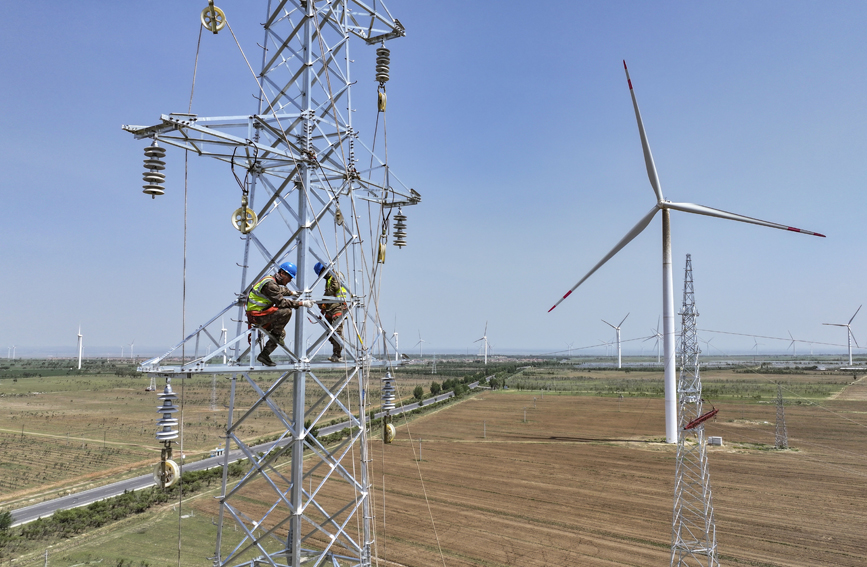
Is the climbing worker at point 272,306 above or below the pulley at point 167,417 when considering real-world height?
above

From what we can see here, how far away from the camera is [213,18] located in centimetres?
772

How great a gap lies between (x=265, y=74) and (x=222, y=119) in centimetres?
242

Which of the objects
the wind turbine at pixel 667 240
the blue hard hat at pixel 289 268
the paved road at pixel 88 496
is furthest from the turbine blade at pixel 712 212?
the blue hard hat at pixel 289 268

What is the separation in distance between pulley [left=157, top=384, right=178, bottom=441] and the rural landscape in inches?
337

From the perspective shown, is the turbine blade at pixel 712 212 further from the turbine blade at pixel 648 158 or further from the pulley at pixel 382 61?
the pulley at pixel 382 61

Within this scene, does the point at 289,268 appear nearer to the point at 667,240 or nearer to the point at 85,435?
the point at 667,240

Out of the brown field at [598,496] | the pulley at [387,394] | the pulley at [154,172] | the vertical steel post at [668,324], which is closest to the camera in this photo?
the pulley at [154,172]

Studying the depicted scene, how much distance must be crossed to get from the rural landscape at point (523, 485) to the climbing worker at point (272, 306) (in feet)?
24.9

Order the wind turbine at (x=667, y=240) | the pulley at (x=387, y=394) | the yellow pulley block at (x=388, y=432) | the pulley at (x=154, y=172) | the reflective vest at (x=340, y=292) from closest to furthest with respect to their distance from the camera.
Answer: the pulley at (x=154, y=172) < the reflective vest at (x=340, y=292) < the yellow pulley block at (x=388, y=432) < the pulley at (x=387, y=394) < the wind turbine at (x=667, y=240)

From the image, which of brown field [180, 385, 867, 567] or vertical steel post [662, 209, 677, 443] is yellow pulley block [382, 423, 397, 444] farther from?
vertical steel post [662, 209, 677, 443]

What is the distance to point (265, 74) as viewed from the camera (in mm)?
9570

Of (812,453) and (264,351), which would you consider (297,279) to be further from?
(812,453)

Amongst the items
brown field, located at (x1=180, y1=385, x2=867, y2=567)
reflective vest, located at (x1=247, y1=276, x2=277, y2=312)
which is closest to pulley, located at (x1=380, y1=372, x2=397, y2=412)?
brown field, located at (x1=180, y1=385, x2=867, y2=567)

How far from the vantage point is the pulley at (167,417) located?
6.72 meters
